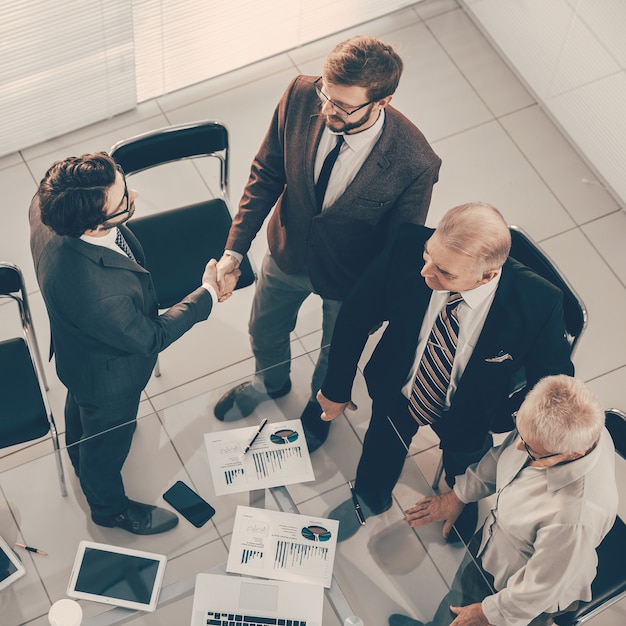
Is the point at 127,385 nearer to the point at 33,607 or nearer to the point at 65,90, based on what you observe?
the point at 33,607

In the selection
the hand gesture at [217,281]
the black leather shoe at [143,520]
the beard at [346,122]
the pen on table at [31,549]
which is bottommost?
the black leather shoe at [143,520]

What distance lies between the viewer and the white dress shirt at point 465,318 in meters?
2.83

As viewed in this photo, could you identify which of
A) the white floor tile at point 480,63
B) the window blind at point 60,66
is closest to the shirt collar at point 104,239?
the window blind at point 60,66

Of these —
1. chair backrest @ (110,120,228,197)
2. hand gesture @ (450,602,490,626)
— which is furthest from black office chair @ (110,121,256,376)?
hand gesture @ (450,602,490,626)

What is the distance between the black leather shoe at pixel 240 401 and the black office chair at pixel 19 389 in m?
→ 0.71

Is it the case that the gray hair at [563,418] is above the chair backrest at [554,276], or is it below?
above

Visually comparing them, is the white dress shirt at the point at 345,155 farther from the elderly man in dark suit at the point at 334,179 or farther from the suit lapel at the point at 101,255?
the suit lapel at the point at 101,255

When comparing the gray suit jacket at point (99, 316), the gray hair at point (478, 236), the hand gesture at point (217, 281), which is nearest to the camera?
the gray hair at point (478, 236)

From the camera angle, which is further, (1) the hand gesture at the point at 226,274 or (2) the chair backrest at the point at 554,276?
(1) the hand gesture at the point at 226,274

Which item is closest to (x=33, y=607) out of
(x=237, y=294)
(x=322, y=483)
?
(x=322, y=483)

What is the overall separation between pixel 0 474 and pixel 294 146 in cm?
149

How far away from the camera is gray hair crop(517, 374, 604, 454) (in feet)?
8.30

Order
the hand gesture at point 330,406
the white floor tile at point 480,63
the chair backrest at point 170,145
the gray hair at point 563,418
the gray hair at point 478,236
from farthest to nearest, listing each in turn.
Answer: the white floor tile at point 480,63, the chair backrest at point 170,145, the hand gesture at point 330,406, the gray hair at point 478,236, the gray hair at point 563,418

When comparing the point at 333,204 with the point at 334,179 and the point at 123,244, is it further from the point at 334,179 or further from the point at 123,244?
the point at 123,244
